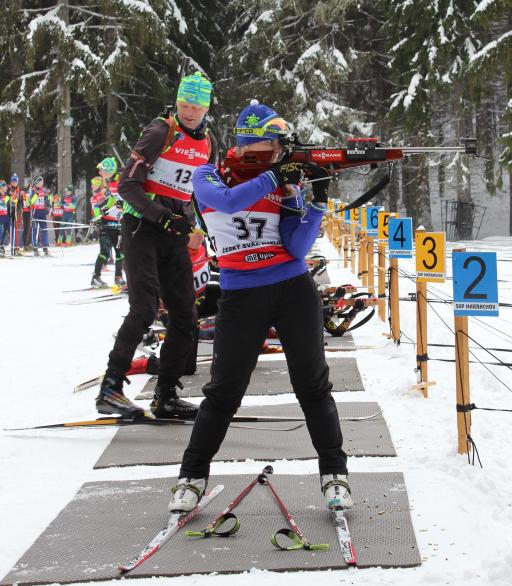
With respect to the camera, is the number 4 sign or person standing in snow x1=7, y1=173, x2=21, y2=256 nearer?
the number 4 sign

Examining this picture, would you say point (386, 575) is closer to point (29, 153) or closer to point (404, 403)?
point (404, 403)

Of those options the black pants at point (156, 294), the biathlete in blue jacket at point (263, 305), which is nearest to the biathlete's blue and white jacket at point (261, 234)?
the biathlete in blue jacket at point (263, 305)

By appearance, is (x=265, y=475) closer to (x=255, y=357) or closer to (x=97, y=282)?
(x=255, y=357)

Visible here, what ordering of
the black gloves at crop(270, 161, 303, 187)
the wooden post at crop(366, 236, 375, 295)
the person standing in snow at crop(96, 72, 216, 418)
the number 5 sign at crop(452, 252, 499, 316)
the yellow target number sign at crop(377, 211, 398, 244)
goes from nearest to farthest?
the black gloves at crop(270, 161, 303, 187), the number 5 sign at crop(452, 252, 499, 316), the person standing in snow at crop(96, 72, 216, 418), the yellow target number sign at crop(377, 211, 398, 244), the wooden post at crop(366, 236, 375, 295)

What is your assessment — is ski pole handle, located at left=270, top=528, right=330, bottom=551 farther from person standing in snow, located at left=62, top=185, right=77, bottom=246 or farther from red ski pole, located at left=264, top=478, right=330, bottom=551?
person standing in snow, located at left=62, top=185, right=77, bottom=246

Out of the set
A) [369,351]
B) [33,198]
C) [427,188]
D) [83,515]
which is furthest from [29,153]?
[83,515]

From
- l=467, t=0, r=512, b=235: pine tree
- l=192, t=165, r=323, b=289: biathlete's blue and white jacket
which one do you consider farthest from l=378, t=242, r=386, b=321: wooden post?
l=467, t=0, r=512, b=235: pine tree

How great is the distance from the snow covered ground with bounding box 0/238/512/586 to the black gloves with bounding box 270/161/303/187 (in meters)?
1.49

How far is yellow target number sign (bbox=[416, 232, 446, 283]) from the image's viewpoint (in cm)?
553

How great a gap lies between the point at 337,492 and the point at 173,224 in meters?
2.09

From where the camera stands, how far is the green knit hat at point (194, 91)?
5.00m

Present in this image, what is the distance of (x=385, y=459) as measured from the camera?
4516mm

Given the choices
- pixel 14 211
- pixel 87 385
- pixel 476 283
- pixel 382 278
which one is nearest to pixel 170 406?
pixel 87 385

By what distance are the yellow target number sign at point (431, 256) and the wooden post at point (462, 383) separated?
961 millimetres
